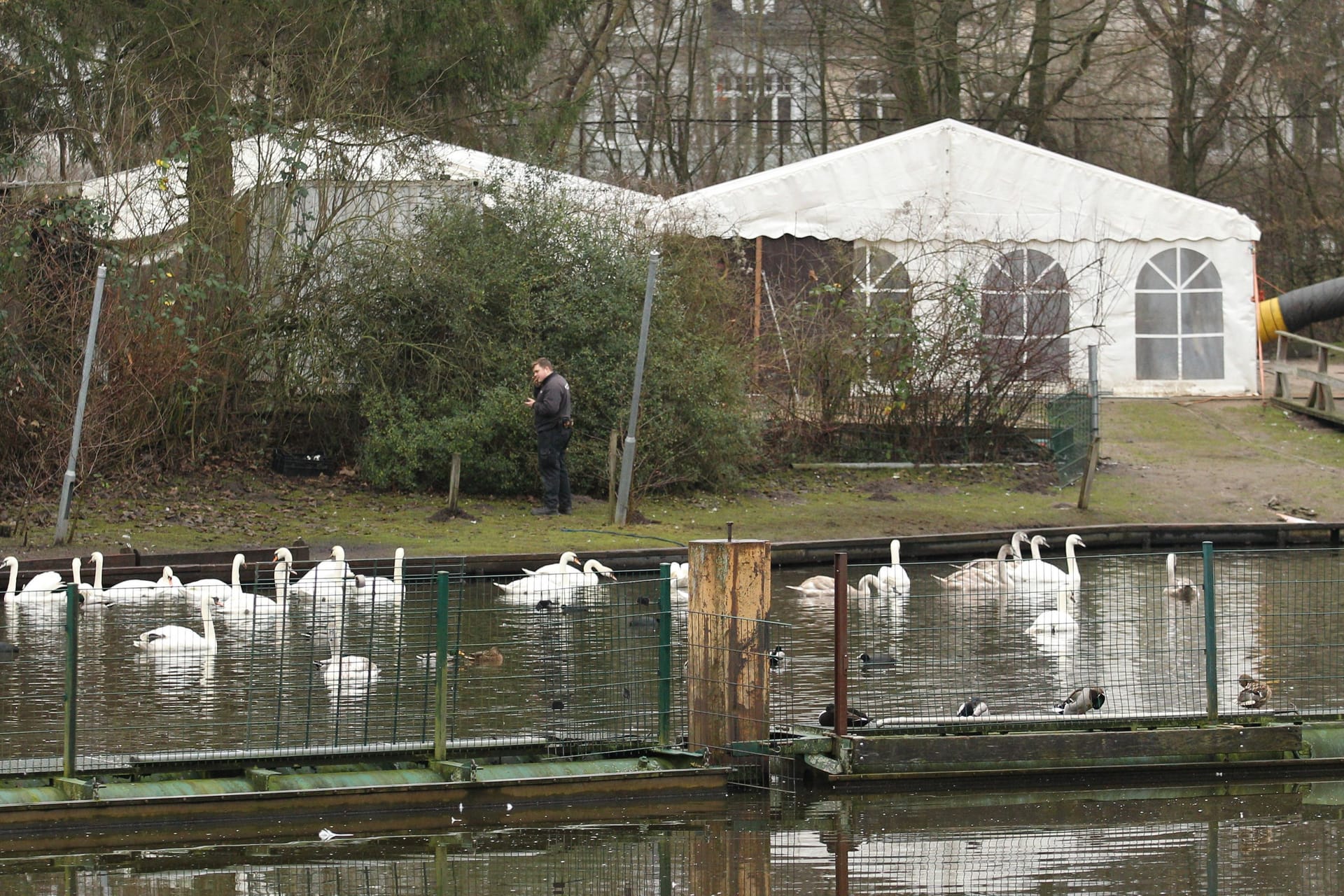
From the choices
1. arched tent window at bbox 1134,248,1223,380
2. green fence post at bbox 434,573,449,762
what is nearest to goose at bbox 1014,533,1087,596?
green fence post at bbox 434,573,449,762

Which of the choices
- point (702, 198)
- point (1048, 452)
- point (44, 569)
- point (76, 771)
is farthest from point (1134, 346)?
point (76, 771)

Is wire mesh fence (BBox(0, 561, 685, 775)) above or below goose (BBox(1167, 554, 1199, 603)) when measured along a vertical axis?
below

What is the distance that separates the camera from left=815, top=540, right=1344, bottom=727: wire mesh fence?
10.7 m

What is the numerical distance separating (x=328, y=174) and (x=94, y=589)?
30.2 ft

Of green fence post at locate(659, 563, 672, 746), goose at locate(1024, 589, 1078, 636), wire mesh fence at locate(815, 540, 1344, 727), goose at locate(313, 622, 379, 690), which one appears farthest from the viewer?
goose at locate(1024, 589, 1078, 636)

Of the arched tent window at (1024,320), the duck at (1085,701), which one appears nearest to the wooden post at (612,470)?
the arched tent window at (1024,320)

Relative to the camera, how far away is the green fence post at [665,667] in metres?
9.25

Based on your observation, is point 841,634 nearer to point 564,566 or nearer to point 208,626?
point 208,626

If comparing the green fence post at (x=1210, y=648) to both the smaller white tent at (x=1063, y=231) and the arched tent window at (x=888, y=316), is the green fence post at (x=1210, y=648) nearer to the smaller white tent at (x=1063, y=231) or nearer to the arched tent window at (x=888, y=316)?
the arched tent window at (x=888, y=316)

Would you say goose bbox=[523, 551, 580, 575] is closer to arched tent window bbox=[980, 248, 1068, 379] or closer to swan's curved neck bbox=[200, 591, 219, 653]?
swan's curved neck bbox=[200, 591, 219, 653]

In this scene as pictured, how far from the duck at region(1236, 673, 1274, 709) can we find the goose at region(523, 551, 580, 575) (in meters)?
7.38

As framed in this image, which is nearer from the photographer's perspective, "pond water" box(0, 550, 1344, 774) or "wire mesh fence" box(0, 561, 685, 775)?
"wire mesh fence" box(0, 561, 685, 775)

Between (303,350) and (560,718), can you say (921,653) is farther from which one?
(303,350)

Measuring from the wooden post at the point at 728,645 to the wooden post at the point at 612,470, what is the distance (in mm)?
11749
